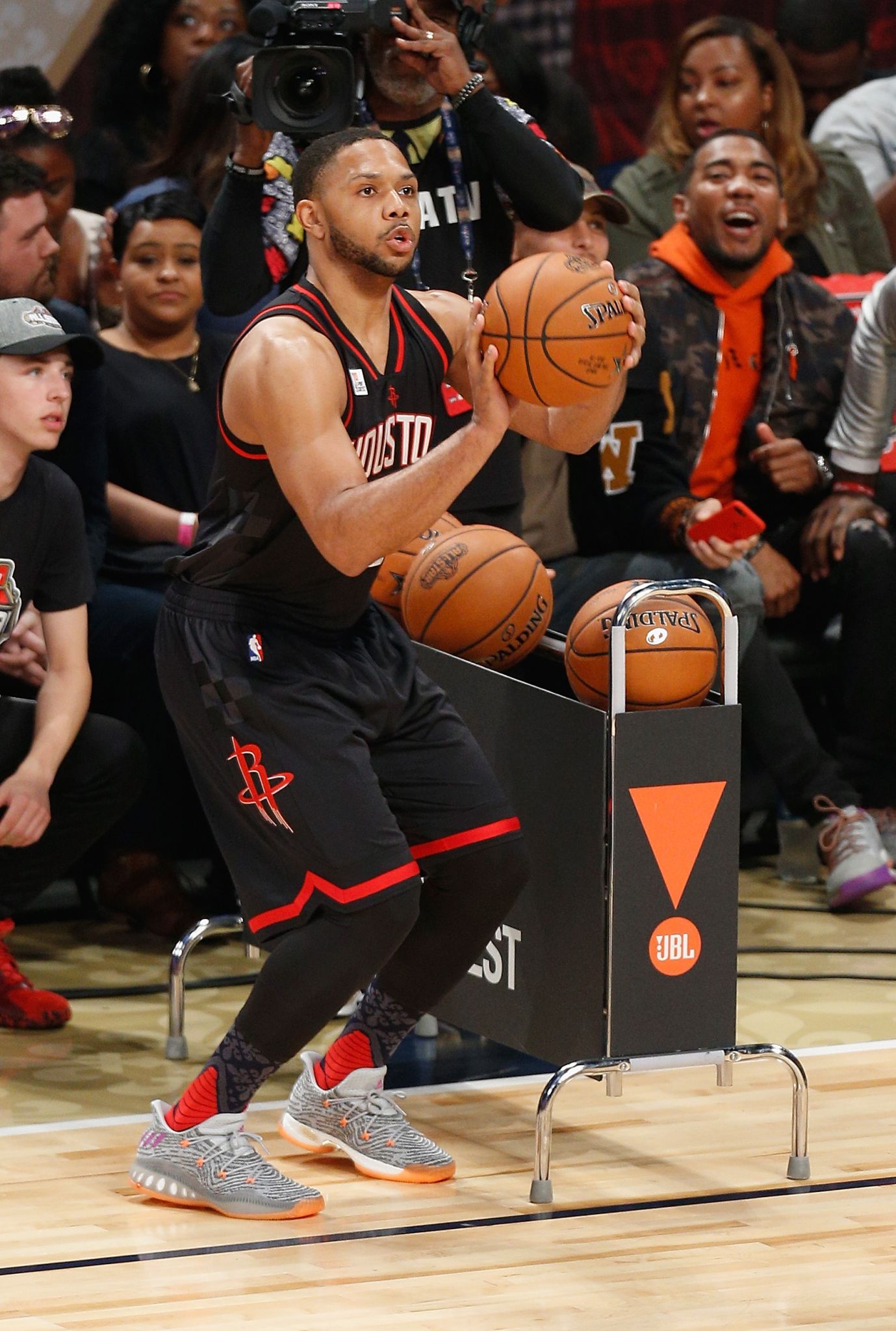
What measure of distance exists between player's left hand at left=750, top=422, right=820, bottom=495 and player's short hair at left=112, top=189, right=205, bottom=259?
174cm

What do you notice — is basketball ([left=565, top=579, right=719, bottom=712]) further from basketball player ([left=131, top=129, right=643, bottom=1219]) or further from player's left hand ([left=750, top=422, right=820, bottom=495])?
player's left hand ([left=750, top=422, right=820, bottom=495])

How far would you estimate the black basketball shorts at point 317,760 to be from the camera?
3.65 metres

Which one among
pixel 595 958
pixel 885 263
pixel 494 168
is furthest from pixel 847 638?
pixel 595 958

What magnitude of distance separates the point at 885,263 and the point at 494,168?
3043 mm

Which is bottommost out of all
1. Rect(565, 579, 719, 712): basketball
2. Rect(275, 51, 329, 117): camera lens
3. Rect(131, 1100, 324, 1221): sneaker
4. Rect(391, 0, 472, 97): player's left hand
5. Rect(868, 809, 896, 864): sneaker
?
Rect(131, 1100, 324, 1221): sneaker

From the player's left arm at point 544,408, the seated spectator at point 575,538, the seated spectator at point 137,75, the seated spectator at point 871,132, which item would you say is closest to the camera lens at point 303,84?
the player's left arm at point 544,408

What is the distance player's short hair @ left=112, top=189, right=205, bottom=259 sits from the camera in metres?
5.96

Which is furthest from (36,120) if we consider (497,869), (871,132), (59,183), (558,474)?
(871,132)

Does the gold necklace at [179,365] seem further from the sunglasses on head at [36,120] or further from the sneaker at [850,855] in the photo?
the sneaker at [850,855]

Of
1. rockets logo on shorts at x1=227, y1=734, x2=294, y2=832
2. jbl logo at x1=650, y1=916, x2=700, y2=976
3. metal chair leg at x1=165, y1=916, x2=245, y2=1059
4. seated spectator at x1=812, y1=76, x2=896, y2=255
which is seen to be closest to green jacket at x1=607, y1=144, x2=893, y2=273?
seated spectator at x1=812, y1=76, x2=896, y2=255

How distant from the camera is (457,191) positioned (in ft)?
15.7

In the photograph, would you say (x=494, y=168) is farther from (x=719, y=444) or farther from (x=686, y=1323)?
(x=686, y=1323)

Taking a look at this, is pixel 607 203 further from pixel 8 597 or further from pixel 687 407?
pixel 8 597

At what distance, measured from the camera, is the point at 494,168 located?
15.3 ft
